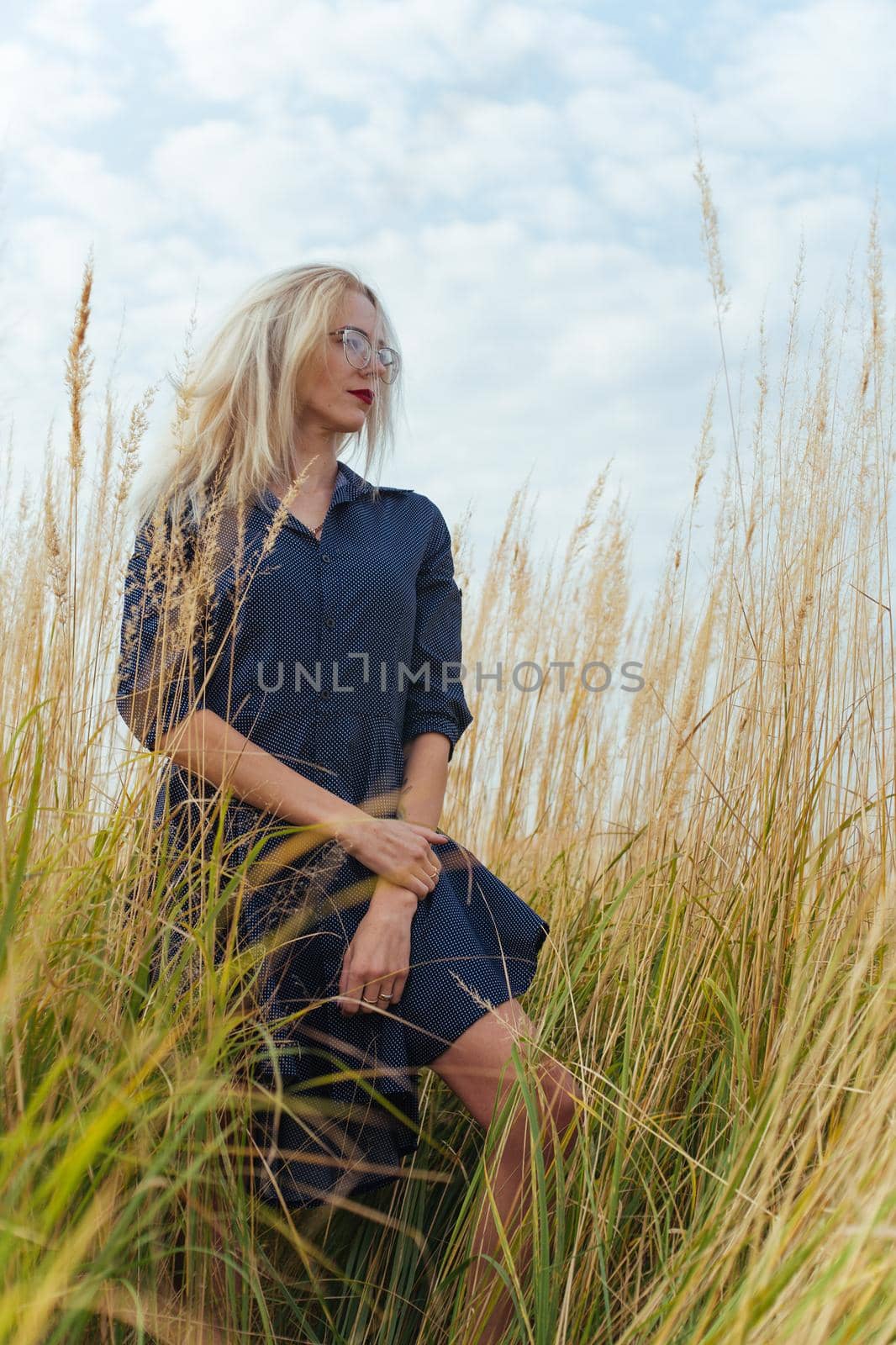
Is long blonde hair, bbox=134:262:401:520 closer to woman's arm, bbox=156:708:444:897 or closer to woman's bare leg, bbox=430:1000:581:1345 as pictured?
woman's arm, bbox=156:708:444:897

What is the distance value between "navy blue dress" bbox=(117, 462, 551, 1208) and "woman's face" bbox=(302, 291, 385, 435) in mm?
99

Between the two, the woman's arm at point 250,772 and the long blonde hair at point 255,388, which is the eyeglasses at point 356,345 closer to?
the long blonde hair at point 255,388

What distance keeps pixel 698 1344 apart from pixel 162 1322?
1.58 feet

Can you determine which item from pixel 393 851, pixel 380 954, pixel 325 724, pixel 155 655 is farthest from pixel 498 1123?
pixel 155 655

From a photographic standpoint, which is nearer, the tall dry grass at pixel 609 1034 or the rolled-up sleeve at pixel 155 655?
the tall dry grass at pixel 609 1034

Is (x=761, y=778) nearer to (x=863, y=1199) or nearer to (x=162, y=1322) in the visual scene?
(x=863, y=1199)

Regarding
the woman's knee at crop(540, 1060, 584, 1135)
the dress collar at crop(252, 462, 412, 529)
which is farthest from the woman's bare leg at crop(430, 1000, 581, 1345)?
the dress collar at crop(252, 462, 412, 529)

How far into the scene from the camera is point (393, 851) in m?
1.36

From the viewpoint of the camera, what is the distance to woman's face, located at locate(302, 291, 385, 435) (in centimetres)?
170

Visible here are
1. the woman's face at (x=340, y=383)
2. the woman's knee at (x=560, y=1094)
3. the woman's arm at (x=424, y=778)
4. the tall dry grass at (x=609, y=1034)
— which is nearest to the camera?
the tall dry grass at (x=609, y=1034)

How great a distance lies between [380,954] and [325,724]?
0.35 m

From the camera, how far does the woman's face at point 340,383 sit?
5.58 ft

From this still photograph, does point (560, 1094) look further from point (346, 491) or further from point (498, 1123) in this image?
point (346, 491)

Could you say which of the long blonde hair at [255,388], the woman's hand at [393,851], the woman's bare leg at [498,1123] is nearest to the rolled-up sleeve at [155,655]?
the long blonde hair at [255,388]
